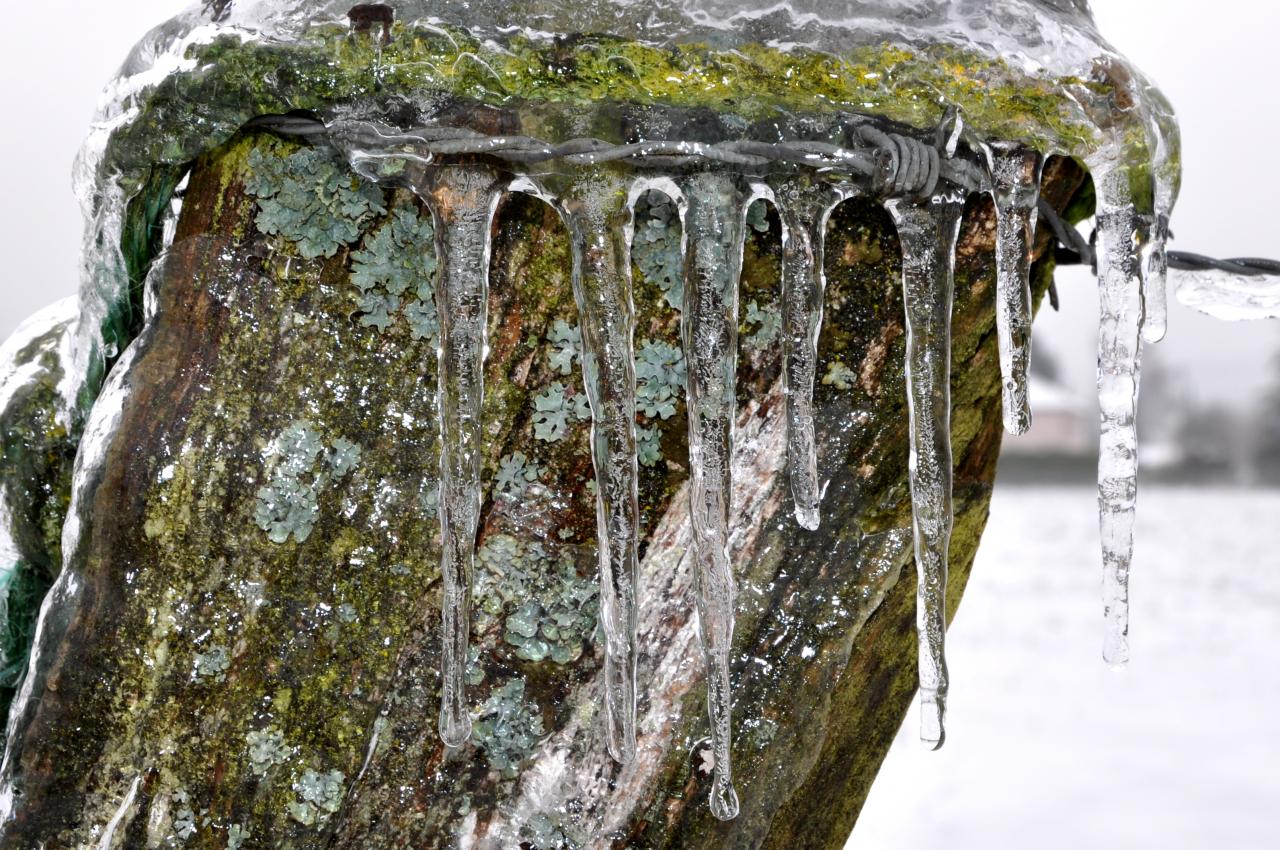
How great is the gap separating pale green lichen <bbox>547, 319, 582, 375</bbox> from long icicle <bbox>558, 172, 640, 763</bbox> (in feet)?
0.19

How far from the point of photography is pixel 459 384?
1.56m

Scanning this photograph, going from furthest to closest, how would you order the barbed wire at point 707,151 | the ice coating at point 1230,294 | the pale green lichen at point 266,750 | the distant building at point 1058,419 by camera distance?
1. the distant building at point 1058,419
2. the ice coating at point 1230,294
3. the pale green lichen at point 266,750
4. the barbed wire at point 707,151

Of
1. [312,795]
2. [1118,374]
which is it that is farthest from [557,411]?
[1118,374]

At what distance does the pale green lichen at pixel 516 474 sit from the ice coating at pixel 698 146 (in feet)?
0.20

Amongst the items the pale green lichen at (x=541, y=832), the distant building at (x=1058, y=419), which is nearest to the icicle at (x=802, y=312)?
the pale green lichen at (x=541, y=832)

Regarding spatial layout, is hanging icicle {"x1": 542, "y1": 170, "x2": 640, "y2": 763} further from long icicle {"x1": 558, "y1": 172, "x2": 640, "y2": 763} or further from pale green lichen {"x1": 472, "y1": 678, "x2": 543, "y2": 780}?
pale green lichen {"x1": 472, "y1": 678, "x2": 543, "y2": 780}

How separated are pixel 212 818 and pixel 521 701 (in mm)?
506

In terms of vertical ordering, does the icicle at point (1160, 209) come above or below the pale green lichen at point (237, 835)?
above

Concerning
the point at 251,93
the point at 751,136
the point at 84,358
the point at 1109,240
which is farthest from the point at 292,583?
the point at 1109,240

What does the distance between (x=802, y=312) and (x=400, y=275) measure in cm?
63

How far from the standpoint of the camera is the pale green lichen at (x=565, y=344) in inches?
63.9

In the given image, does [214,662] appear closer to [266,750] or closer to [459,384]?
[266,750]

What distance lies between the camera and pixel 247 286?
1.60 meters

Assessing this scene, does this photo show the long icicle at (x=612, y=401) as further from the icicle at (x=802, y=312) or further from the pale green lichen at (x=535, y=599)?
the icicle at (x=802, y=312)
